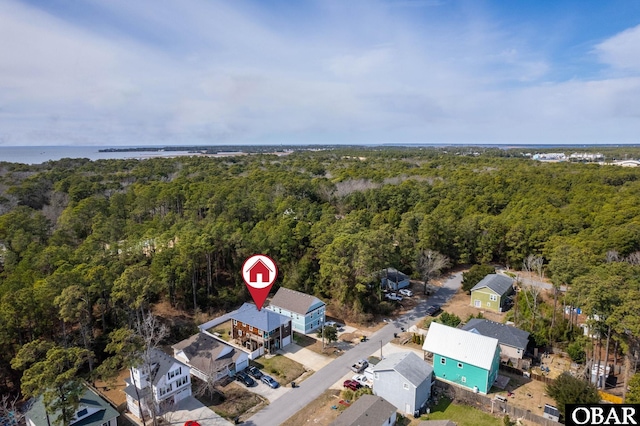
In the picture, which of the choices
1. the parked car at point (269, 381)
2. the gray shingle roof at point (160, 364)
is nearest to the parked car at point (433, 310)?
the parked car at point (269, 381)

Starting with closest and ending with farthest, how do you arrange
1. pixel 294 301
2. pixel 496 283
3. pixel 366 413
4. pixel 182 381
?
pixel 366 413, pixel 182 381, pixel 294 301, pixel 496 283

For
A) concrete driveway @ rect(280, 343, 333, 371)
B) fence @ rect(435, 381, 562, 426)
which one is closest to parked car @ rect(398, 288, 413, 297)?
concrete driveway @ rect(280, 343, 333, 371)

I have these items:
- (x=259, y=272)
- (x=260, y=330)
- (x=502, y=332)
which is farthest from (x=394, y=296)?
(x=260, y=330)

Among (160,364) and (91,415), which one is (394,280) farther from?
(91,415)

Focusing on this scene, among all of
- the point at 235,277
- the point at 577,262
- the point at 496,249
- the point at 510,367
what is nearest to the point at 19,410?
the point at 235,277

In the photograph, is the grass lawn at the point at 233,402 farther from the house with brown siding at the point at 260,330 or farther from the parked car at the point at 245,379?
the house with brown siding at the point at 260,330
